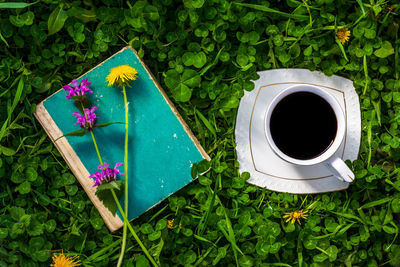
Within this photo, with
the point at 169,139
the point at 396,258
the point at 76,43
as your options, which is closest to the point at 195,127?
the point at 169,139

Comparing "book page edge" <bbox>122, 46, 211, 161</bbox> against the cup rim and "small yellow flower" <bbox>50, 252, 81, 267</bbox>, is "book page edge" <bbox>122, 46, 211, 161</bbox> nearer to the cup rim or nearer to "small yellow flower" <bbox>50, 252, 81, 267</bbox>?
the cup rim

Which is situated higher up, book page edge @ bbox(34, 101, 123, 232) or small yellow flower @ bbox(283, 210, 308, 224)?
book page edge @ bbox(34, 101, 123, 232)

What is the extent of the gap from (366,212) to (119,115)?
0.93m

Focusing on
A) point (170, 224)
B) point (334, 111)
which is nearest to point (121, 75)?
point (170, 224)

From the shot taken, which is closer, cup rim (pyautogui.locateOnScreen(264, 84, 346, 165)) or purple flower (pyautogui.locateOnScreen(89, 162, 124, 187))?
cup rim (pyautogui.locateOnScreen(264, 84, 346, 165))

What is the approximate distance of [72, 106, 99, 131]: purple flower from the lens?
1.39 metres

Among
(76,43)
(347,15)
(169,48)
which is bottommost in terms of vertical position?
(347,15)

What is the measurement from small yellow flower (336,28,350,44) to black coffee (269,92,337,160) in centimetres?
31

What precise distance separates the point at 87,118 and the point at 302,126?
69 cm

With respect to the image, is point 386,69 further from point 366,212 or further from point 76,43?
point 76,43

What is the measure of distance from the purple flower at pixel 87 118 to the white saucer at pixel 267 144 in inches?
18.7

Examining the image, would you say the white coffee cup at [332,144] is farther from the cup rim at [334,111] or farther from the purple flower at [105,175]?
the purple flower at [105,175]

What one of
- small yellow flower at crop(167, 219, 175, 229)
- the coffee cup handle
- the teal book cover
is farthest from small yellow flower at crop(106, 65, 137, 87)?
the coffee cup handle

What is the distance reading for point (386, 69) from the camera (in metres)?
1.49
